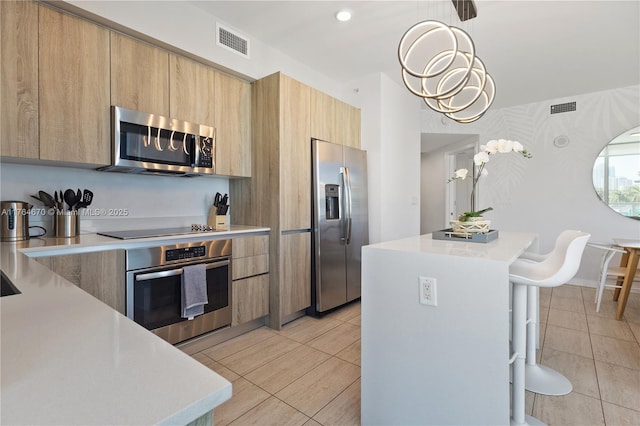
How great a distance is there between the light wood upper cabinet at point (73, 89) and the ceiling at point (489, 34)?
95cm

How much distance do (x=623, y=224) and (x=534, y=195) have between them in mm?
1068

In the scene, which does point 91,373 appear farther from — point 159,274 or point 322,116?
point 322,116

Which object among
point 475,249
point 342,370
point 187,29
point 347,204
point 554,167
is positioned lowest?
point 342,370

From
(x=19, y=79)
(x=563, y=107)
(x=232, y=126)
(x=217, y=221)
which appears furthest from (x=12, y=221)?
(x=563, y=107)

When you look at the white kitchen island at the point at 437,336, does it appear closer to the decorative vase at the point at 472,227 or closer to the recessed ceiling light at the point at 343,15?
the decorative vase at the point at 472,227

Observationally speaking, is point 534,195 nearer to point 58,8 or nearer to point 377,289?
point 377,289

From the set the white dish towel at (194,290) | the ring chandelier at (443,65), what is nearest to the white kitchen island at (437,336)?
the ring chandelier at (443,65)

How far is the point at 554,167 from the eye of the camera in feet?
15.5

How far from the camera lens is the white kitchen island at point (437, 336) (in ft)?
4.14

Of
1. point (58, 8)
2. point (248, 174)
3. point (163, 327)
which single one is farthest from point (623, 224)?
point (58, 8)

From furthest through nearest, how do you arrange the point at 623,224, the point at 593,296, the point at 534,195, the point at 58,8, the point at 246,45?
the point at 534,195
the point at 623,224
the point at 593,296
the point at 246,45
the point at 58,8

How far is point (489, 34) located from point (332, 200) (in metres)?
2.14

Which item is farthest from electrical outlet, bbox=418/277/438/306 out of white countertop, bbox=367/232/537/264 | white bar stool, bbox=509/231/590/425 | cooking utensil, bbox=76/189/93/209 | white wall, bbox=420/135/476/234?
white wall, bbox=420/135/476/234

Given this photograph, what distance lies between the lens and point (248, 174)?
304 centimetres
